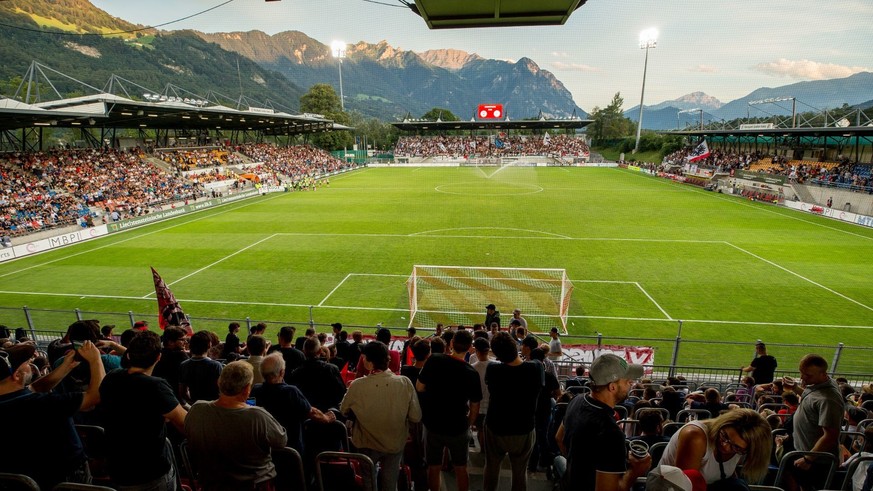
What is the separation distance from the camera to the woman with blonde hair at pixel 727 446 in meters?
2.58

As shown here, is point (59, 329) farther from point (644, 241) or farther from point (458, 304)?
point (644, 241)

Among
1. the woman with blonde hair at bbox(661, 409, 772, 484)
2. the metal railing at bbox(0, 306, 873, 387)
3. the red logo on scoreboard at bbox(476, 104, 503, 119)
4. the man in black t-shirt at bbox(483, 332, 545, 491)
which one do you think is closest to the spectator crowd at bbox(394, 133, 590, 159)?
the red logo on scoreboard at bbox(476, 104, 503, 119)

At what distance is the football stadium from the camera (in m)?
3.36

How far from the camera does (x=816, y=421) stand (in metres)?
4.52

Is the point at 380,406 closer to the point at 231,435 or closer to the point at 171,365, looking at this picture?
the point at 231,435

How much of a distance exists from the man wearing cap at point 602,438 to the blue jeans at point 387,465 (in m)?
1.75

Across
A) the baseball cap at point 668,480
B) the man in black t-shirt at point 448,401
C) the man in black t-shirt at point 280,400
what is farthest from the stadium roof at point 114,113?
the baseball cap at point 668,480

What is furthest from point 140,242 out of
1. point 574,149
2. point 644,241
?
point 574,149

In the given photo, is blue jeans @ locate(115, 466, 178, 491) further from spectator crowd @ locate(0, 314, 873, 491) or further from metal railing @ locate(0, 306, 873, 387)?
metal railing @ locate(0, 306, 873, 387)

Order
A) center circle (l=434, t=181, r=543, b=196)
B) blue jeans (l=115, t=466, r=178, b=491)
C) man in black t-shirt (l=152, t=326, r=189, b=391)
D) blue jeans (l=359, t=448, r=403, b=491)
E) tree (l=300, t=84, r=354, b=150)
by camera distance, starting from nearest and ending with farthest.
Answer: blue jeans (l=115, t=466, r=178, b=491)
blue jeans (l=359, t=448, r=403, b=491)
man in black t-shirt (l=152, t=326, r=189, b=391)
center circle (l=434, t=181, r=543, b=196)
tree (l=300, t=84, r=354, b=150)

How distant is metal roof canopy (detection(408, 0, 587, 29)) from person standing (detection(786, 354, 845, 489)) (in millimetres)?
5049

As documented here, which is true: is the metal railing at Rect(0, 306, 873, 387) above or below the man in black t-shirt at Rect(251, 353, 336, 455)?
below

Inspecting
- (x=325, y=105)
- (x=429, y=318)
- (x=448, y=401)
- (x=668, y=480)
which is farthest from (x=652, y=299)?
(x=325, y=105)

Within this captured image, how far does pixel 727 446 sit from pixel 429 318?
12.6 m
